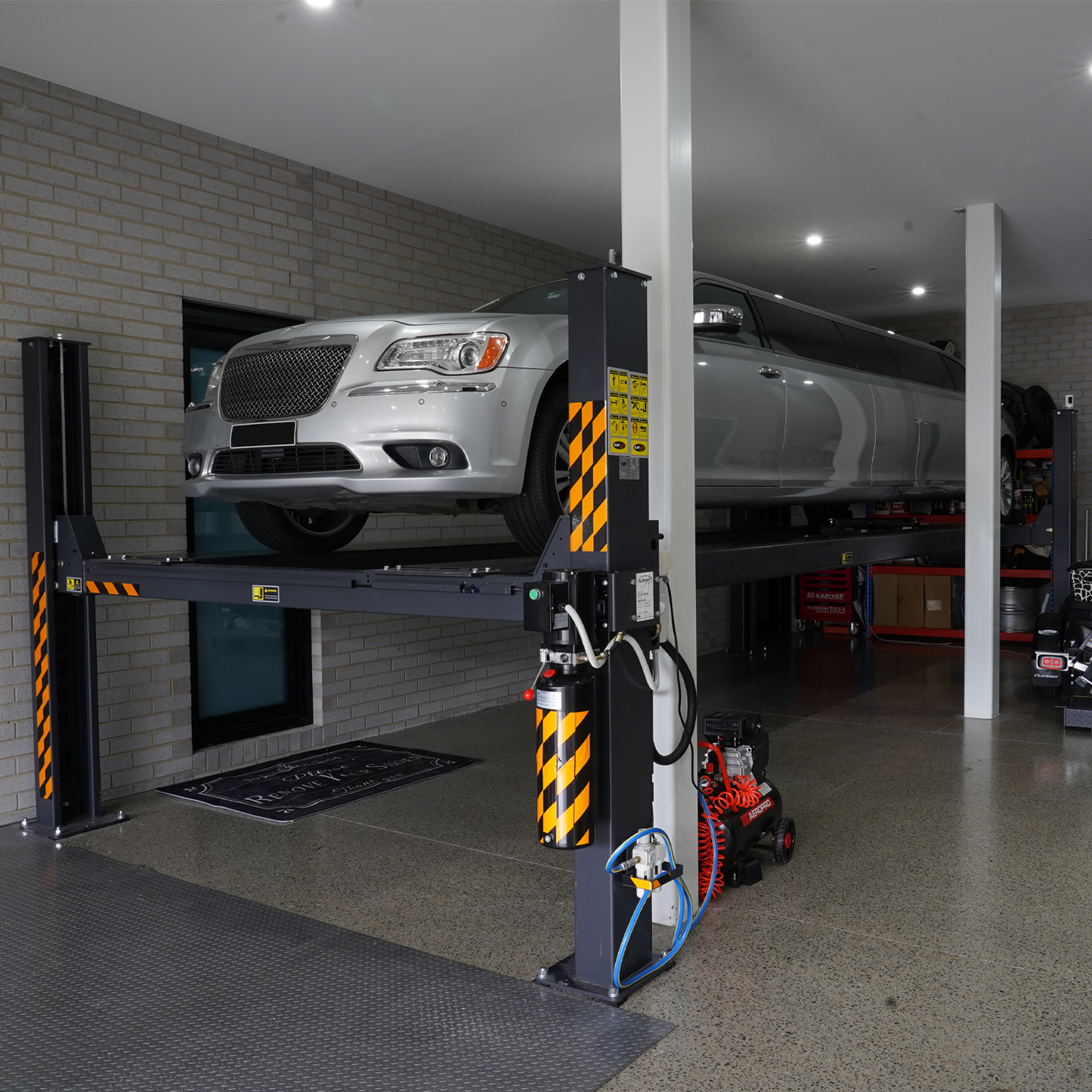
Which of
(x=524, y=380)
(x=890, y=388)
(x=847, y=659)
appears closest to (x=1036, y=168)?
(x=890, y=388)

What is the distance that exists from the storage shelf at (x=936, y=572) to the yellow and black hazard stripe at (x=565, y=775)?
7.28 m

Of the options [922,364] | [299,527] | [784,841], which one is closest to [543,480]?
[784,841]

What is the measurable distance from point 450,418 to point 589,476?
0.68 meters

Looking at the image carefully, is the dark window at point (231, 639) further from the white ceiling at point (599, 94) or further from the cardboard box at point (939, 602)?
the cardboard box at point (939, 602)

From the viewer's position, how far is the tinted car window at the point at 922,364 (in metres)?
6.92

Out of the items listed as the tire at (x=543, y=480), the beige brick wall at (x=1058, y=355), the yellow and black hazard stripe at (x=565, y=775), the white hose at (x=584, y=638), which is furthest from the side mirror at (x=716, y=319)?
the beige brick wall at (x=1058, y=355)

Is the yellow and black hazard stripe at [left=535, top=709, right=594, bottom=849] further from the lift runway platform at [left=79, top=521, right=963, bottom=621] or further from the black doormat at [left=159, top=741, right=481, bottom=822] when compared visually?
the black doormat at [left=159, top=741, right=481, bottom=822]

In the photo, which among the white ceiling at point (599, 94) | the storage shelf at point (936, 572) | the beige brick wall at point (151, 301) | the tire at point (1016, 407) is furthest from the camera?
the tire at point (1016, 407)

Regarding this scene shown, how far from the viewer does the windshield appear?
4.43 meters

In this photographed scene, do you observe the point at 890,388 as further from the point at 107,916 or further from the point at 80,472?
the point at 107,916

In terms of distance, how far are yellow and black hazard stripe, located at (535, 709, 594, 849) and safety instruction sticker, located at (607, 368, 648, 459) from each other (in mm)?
771

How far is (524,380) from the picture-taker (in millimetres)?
3422

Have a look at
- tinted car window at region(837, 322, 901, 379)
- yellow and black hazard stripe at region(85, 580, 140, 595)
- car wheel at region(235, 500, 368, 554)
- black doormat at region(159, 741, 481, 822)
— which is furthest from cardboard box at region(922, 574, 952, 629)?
yellow and black hazard stripe at region(85, 580, 140, 595)

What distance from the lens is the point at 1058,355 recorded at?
10.0 metres
